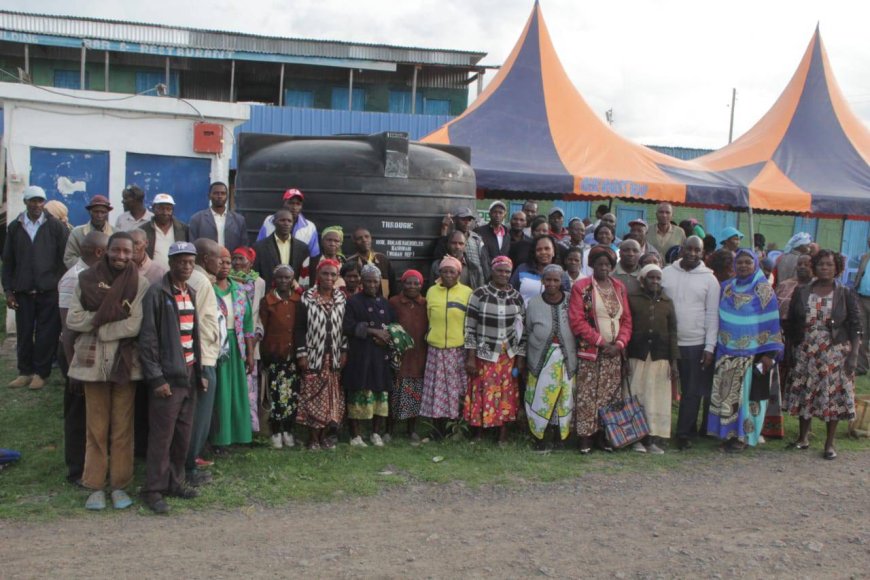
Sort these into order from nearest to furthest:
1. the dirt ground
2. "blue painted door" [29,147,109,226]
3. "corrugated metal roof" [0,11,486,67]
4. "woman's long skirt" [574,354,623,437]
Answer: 1. the dirt ground
2. "woman's long skirt" [574,354,623,437]
3. "blue painted door" [29,147,109,226]
4. "corrugated metal roof" [0,11,486,67]

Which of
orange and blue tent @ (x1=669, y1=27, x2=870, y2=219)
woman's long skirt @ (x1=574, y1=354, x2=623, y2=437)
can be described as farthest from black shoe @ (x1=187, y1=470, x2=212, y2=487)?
orange and blue tent @ (x1=669, y1=27, x2=870, y2=219)

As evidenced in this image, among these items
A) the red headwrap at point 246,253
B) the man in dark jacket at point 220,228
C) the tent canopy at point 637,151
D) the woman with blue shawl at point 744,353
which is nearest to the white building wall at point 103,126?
the tent canopy at point 637,151

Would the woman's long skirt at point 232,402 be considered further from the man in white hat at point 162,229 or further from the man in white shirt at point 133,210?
the man in white shirt at point 133,210

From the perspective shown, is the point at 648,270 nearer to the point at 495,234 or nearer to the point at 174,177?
the point at 495,234

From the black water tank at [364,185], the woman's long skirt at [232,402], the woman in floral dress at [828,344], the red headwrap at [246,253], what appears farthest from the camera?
the black water tank at [364,185]

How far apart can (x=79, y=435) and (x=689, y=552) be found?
12.0 feet

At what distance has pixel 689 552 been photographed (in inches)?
161

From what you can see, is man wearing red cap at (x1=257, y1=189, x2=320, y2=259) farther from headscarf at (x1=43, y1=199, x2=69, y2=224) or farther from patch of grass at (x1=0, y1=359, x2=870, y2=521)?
headscarf at (x1=43, y1=199, x2=69, y2=224)

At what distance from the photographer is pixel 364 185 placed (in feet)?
20.6

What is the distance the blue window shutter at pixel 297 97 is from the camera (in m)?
23.0

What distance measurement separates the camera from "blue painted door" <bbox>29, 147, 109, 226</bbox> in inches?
362

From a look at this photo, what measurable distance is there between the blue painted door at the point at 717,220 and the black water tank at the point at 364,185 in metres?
17.3

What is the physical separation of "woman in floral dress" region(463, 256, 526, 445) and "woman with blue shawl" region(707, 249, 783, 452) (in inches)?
64.9

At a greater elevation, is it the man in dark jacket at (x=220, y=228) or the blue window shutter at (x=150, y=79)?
the blue window shutter at (x=150, y=79)
